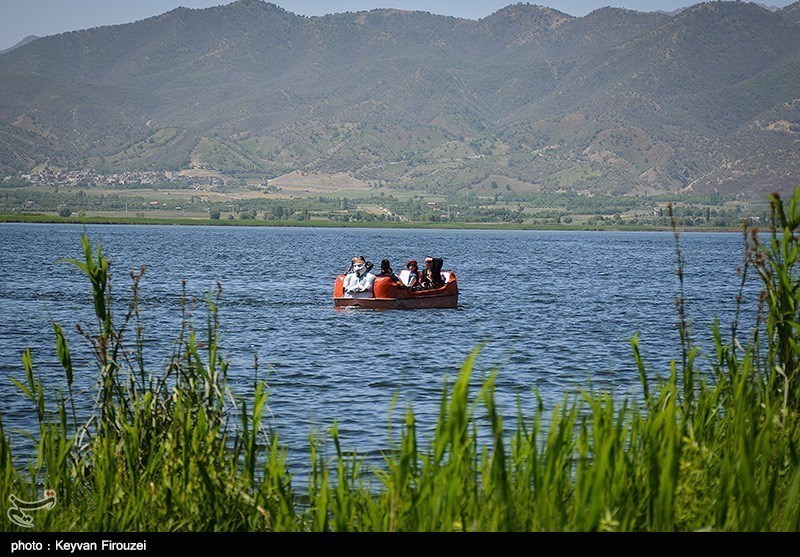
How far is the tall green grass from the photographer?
Answer: 6594mm

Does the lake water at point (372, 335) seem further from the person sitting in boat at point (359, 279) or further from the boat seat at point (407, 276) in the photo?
the boat seat at point (407, 276)

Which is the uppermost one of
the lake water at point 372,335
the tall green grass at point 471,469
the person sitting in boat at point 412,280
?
the tall green grass at point 471,469

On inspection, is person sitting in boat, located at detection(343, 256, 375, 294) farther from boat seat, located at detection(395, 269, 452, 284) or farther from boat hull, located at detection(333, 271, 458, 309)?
boat seat, located at detection(395, 269, 452, 284)

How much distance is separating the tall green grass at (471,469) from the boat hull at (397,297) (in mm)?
31054

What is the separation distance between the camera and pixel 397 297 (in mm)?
42656

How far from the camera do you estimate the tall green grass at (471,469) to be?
6594 millimetres

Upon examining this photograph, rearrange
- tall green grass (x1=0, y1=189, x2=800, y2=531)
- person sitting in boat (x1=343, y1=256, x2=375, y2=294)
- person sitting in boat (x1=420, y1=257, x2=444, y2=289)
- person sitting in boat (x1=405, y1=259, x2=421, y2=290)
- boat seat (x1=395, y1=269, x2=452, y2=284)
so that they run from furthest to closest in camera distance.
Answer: boat seat (x1=395, y1=269, x2=452, y2=284) → person sitting in boat (x1=420, y1=257, x2=444, y2=289) → person sitting in boat (x1=405, y1=259, x2=421, y2=290) → person sitting in boat (x1=343, y1=256, x2=375, y2=294) → tall green grass (x1=0, y1=189, x2=800, y2=531)

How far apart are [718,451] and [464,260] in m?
94.8

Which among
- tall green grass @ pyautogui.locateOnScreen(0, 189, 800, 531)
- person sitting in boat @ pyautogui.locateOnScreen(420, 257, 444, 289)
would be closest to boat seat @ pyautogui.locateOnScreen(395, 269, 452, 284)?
person sitting in boat @ pyautogui.locateOnScreen(420, 257, 444, 289)

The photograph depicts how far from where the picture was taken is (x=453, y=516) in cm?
664

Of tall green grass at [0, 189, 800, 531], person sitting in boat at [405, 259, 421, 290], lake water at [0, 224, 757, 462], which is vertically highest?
tall green grass at [0, 189, 800, 531]

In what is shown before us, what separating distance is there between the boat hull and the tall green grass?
31054 mm

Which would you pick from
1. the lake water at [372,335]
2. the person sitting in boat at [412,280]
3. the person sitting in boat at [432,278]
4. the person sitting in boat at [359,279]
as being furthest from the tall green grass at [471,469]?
the person sitting in boat at [432,278]
